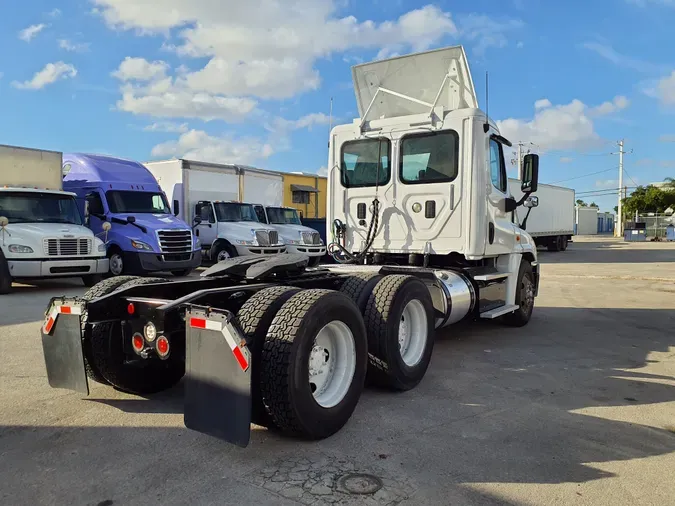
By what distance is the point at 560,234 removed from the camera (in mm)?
34031

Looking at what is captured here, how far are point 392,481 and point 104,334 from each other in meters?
2.48

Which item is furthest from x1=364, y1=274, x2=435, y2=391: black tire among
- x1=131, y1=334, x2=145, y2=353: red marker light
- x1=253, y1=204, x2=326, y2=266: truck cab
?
x1=253, y1=204, x2=326, y2=266: truck cab

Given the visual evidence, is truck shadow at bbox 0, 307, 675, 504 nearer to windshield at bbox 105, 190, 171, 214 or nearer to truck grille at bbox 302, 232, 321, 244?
windshield at bbox 105, 190, 171, 214

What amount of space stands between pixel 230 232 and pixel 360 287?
42.6 feet

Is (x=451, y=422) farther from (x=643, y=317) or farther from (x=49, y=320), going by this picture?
(x=643, y=317)

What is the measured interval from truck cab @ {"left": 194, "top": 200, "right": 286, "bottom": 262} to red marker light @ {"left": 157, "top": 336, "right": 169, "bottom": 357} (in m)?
13.4

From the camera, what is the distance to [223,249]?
17.8 meters

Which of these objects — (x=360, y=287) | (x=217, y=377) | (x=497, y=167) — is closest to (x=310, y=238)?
(x=497, y=167)

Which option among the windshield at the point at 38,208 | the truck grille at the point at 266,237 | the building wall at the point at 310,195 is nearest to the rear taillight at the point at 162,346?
the windshield at the point at 38,208

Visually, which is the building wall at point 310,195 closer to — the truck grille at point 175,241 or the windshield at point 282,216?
the windshield at point 282,216

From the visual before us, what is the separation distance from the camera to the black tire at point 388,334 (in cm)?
477

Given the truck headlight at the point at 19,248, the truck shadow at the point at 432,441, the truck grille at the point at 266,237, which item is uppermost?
the truck grille at the point at 266,237

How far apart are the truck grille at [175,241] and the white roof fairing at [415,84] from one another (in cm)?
806

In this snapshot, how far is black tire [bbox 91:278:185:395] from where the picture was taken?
4258mm
